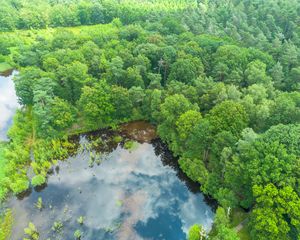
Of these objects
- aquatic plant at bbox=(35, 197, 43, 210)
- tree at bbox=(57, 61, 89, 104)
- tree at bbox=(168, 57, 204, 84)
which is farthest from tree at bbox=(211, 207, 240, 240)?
tree at bbox=(57, 61, 89, 104)

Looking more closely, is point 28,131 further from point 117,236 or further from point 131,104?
point 117,236

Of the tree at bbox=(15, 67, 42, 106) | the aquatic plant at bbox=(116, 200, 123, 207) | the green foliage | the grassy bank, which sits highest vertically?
the tree at bbox=(15, 67, 42, 106)

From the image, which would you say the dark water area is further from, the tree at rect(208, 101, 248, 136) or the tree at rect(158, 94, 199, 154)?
the tree at rect(208, 101, 248, 136)

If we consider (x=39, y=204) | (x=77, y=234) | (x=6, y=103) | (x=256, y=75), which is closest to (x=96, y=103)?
(x=39, y=204)

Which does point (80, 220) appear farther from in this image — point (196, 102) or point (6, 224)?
point (196, 102)

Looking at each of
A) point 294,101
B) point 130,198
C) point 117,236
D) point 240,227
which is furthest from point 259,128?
point 117,236

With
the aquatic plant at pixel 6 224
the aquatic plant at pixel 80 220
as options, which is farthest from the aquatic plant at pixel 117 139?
the aquatic plant at pixel 6 224

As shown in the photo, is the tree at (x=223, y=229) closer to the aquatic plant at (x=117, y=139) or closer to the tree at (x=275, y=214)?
the tree at (x=275, y=214)

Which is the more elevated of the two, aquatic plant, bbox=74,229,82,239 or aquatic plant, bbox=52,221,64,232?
aquatic plant, bbox=74,229,82,239
